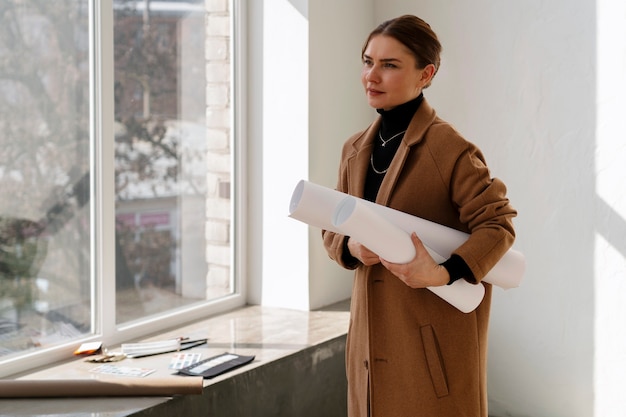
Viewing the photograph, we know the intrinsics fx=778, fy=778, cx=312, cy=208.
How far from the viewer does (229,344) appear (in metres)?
3.15

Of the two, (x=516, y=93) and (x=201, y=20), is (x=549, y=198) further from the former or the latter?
(x=201, y=20)

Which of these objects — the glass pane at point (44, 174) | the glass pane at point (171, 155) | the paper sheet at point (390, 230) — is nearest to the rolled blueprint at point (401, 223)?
the paper sheet at point (390, 230)

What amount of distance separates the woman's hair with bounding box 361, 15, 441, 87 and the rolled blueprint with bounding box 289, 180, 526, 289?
0.40 meters

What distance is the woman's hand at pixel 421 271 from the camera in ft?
5.81

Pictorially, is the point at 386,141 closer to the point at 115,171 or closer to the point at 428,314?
the point at 428,314

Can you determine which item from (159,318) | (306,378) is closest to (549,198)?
(306,378)

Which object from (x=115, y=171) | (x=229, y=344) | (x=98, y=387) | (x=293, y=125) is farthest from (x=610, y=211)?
(x=98, y=387)

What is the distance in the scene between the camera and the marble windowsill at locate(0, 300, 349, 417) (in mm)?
2373

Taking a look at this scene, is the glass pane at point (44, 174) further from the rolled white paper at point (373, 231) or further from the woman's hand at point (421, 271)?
the woman's hand at point (421, 271)

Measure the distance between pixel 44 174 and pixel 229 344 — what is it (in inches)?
38.6

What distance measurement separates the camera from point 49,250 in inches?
115

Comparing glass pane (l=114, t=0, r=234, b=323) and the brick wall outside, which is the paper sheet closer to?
glass pane (l=114, t=0, r=234, b=323)

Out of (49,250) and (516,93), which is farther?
(516,93)

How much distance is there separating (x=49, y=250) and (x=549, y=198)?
7.12 feet
